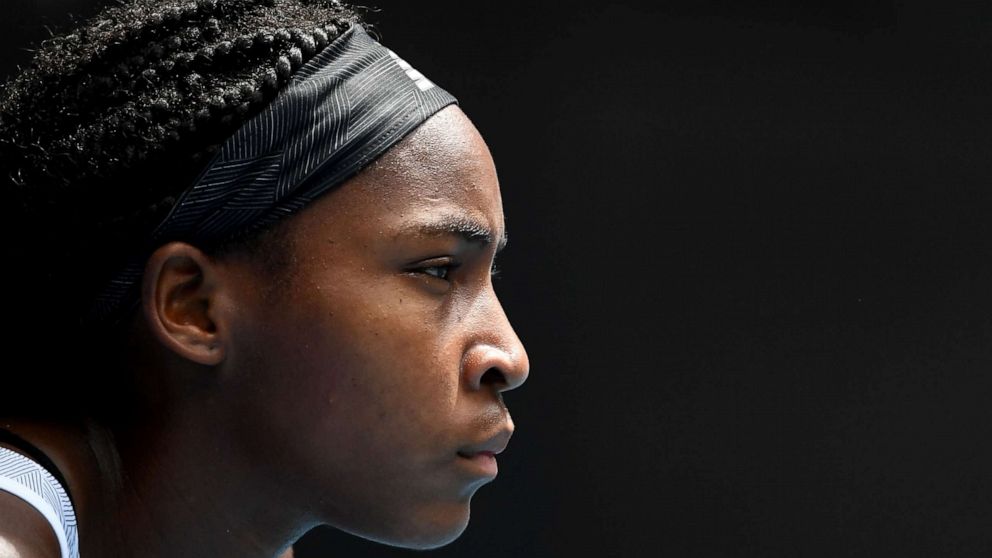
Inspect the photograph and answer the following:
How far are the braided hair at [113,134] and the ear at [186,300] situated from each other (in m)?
0.03

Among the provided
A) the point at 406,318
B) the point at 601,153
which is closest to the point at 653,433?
the point at 601,153

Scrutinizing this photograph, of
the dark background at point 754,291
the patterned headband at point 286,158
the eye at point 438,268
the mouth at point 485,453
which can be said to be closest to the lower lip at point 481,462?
the mouth at point 485,453

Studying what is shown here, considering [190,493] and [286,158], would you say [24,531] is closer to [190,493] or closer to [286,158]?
[190,493]

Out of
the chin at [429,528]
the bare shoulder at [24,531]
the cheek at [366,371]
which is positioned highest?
the cheek at [366,371]

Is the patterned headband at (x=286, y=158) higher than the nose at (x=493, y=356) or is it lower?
higher

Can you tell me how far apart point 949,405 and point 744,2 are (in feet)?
2.29

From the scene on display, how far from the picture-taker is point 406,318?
3.92 feet

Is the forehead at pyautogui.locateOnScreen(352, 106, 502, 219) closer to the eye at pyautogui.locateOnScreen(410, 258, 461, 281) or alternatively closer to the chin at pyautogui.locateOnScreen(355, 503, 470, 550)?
the eye at pyautogui.locateOnScreen(410, 258, 461, 281)

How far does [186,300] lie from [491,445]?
12.3 inches

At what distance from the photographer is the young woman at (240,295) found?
1.20 m

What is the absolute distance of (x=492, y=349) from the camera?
1.23 metres

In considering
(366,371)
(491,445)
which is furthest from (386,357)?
(491,445)

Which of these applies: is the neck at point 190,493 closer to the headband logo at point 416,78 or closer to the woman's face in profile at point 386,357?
the woman's face in profile at point 386,357

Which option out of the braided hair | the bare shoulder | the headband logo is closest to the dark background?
the headband logo
